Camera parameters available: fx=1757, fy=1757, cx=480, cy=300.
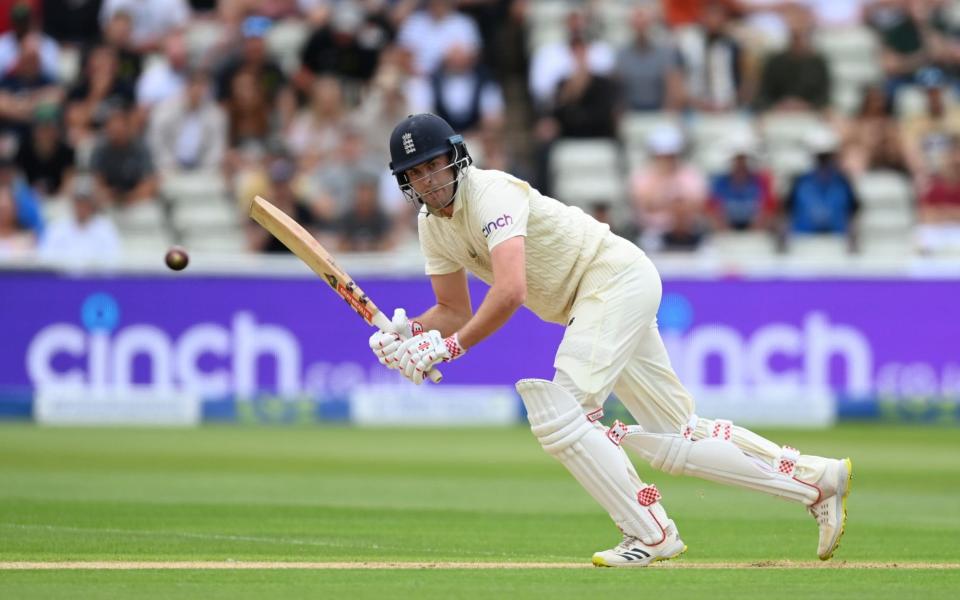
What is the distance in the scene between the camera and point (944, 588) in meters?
5.15

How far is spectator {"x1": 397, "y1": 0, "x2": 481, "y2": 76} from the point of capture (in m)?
14.6

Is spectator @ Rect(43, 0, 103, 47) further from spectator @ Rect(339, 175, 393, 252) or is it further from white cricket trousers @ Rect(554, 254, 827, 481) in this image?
white cricket trousers @ Rect(554, 254, 827, 481)

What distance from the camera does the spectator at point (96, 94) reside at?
47.0 feet

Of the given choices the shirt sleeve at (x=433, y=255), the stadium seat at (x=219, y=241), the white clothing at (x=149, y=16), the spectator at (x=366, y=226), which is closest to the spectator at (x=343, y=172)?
the spectator at (x=366, y=226)

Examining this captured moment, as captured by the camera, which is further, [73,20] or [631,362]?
[73,20]

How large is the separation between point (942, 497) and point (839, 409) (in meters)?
4.06

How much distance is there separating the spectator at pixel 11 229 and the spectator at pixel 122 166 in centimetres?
72

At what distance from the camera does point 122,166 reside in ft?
45.1

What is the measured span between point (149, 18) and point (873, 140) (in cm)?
619

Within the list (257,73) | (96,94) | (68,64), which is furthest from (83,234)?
(68,64)

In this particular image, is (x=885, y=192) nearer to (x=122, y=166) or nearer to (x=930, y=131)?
(x=930, y=131)

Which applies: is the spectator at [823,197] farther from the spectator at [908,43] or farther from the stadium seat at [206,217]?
the stadium seat at [206,217]

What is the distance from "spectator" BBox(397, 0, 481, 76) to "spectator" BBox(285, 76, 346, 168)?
2.63ft

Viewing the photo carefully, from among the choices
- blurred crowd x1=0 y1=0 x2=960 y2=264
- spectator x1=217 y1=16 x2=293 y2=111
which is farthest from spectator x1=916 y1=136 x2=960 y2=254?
spectator x1=217 y1=16 x2=293 y2=111
